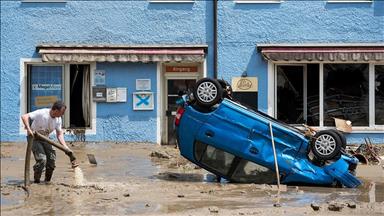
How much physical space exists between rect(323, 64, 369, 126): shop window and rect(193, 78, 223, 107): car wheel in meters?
8.39

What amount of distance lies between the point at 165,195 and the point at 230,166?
181cm

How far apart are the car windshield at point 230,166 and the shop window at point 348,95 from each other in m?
7.96

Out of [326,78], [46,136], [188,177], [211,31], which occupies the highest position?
[211,31]

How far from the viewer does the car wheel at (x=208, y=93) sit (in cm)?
1224

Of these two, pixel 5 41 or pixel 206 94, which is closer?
pixel 206 94

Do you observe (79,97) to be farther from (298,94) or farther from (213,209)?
(213,209)

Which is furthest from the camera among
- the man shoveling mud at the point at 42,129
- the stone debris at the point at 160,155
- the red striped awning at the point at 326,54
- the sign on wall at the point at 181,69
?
the sign on wall at the point at 181,69


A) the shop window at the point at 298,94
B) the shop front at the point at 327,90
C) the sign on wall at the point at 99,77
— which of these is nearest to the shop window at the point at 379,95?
the shop front at the point at 327,90

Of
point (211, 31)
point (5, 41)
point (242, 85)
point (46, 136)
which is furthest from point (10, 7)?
point (46, 136)

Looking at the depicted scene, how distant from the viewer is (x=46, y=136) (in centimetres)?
1189

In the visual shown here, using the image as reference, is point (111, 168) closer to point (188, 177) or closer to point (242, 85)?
point (188, 177)

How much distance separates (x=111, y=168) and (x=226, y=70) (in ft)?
20.4

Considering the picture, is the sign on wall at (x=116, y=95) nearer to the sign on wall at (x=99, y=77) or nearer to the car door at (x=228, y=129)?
the sign on wall at (x=99, y=77)

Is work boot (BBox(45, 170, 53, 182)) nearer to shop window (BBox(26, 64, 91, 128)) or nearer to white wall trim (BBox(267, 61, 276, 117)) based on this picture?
shop window (BBox(26, 64, 91, 128))
